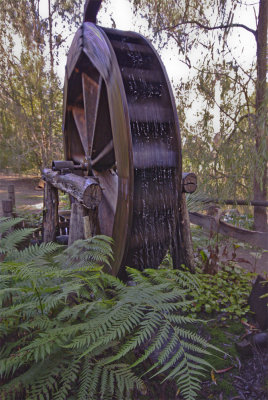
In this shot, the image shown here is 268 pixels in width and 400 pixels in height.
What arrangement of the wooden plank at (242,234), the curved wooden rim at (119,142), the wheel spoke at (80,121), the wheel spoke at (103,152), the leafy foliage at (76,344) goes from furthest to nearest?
the wheel spoke at (80,121) → the wheel spoke at (103,152) → the wooden plank at (242,234) → the curved wooden rim at (119,142) → the leafy foliage at (76,344)

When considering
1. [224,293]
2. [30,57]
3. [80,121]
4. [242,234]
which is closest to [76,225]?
[224,293]

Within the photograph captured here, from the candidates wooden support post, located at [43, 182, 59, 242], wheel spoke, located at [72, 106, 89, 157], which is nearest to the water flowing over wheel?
wooden support post, located at [43, 182, 59, 242]

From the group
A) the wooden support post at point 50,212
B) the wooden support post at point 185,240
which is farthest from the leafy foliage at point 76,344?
the wooden support post at point 50,212

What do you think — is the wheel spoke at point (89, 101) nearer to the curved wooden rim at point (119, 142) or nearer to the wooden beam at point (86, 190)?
the curved wooden rim at point (119, 142)

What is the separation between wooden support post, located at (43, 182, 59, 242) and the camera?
395cm

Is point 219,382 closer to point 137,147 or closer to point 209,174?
point 137,147

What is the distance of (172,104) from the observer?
3.01 m

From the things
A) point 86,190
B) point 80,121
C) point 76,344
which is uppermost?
point 80,121

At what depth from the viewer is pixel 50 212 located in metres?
3.98

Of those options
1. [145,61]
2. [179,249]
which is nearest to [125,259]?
[179,249]

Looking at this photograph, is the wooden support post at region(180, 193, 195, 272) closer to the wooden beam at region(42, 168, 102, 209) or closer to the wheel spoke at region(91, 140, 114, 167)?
the wooden beam at region(42, 168, 102, 209)

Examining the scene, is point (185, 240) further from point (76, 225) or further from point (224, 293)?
point (76, 225)

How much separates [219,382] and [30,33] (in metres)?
9.91

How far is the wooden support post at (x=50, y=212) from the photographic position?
12.9 ft
